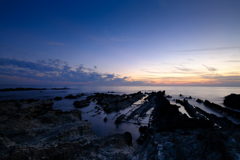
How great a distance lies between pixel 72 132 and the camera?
17766mm

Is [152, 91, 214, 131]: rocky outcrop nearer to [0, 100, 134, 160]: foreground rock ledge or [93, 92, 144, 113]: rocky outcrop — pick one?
[0, 100, 134, 160]: foreground rock ledge

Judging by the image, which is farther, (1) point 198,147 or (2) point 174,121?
(2) point 174,121

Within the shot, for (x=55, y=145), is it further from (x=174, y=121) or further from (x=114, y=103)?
(x=114, y=103)

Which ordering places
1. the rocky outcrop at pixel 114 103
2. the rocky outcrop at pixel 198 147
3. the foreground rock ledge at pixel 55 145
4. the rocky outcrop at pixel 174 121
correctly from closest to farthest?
the rocky outcrop at pixel 198 147, the foreground rock ledge at pixel 55 145, the rocky outcrop at pixel 174 121, the rocky outcrop at pixel 114 103

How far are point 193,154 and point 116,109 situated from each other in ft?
141

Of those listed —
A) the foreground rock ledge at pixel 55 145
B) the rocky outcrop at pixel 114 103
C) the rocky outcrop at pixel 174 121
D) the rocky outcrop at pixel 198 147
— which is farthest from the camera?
the rocky outcrop at pixel 114 103

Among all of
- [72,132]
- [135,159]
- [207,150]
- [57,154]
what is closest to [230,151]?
[207,150]

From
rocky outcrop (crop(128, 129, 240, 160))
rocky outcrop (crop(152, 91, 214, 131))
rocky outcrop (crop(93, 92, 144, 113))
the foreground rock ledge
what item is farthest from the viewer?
rocky outcrop (crop(93, 92, 144, 113))

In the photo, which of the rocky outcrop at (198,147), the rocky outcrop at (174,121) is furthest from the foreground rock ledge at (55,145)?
the rocky outcrop at (174,121)

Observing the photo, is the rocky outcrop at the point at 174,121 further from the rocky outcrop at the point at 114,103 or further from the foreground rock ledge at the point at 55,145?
the rocky outcrop at the point at 114,103

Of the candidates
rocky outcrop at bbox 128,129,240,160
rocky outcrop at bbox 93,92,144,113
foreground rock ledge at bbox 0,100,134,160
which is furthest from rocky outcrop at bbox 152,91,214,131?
rocky outcrop at bbox 93,92,144,113

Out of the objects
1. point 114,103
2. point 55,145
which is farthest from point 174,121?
point 114,103

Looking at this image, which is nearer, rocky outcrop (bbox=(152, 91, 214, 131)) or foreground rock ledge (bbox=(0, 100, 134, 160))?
foreground rock ledge (bbox=(0, 100, 134, 160))

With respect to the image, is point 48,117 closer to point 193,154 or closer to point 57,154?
point 57,154
